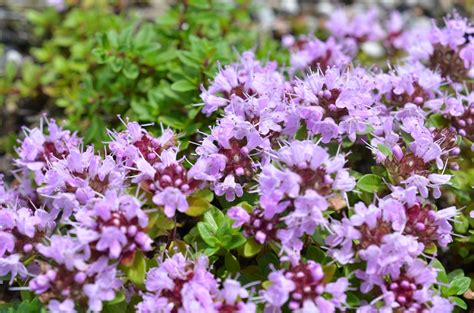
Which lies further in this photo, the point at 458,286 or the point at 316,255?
the point at 458,286

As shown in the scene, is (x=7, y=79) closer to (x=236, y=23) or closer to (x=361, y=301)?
(x=236, y=23)

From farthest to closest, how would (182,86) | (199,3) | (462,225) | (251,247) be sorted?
(199,3), (182,86), (462,225), (251,247)

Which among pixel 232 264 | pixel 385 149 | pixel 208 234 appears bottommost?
pixel 232 264

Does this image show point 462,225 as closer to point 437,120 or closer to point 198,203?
point 437,120

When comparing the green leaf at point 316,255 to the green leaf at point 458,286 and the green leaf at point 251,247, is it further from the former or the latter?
the green leaf at point 458,286

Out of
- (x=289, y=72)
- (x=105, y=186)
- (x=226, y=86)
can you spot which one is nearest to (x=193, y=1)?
(x=289, y=72)

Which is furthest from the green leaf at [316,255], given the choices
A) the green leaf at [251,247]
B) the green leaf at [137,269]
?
the green leaf at [137,269]

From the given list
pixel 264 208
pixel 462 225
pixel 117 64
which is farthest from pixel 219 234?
pixel 117 64
